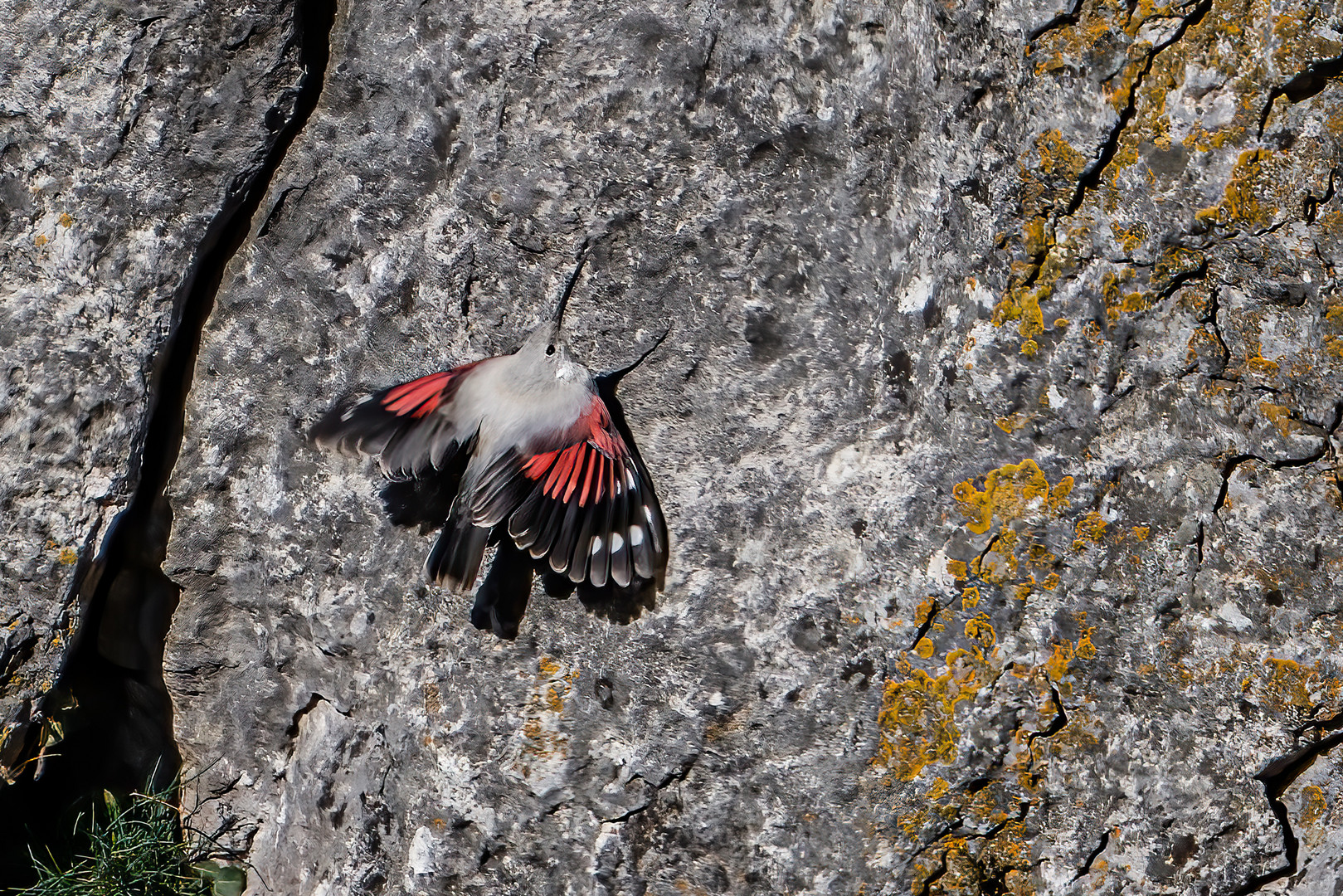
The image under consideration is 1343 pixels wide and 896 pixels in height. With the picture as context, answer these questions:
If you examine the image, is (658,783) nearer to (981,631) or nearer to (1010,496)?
(981,631)

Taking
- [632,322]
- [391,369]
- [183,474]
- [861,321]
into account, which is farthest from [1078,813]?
[183,474]

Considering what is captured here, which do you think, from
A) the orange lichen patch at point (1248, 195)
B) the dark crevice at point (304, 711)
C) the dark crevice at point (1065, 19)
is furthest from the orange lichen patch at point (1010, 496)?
the dark crevice at point (304, 711)

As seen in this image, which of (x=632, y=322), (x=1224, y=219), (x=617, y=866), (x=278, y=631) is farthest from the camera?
(x=278, y=631)

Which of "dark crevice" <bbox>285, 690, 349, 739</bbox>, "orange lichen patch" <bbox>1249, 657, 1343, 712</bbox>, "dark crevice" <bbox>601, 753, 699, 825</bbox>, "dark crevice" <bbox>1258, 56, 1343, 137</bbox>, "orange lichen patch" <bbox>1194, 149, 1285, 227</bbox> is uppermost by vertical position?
"dark crevice" <bbox>1258, 56, 1343, 137</bbox>

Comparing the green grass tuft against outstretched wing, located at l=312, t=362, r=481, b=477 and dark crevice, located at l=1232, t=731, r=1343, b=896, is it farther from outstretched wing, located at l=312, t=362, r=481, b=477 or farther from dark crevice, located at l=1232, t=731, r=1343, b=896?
dark crevice, located at l=1232, t=731, r=1343, b=896

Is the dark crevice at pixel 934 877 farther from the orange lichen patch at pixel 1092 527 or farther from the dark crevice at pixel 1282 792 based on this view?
the orange lichen patch at pixel 1092 527

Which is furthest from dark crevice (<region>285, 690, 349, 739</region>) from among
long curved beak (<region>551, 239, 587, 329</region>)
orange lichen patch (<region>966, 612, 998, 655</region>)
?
orange lichen patch (<region>966, 612, 998, 655</region>)

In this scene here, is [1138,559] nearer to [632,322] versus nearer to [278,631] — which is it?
[632,322]
